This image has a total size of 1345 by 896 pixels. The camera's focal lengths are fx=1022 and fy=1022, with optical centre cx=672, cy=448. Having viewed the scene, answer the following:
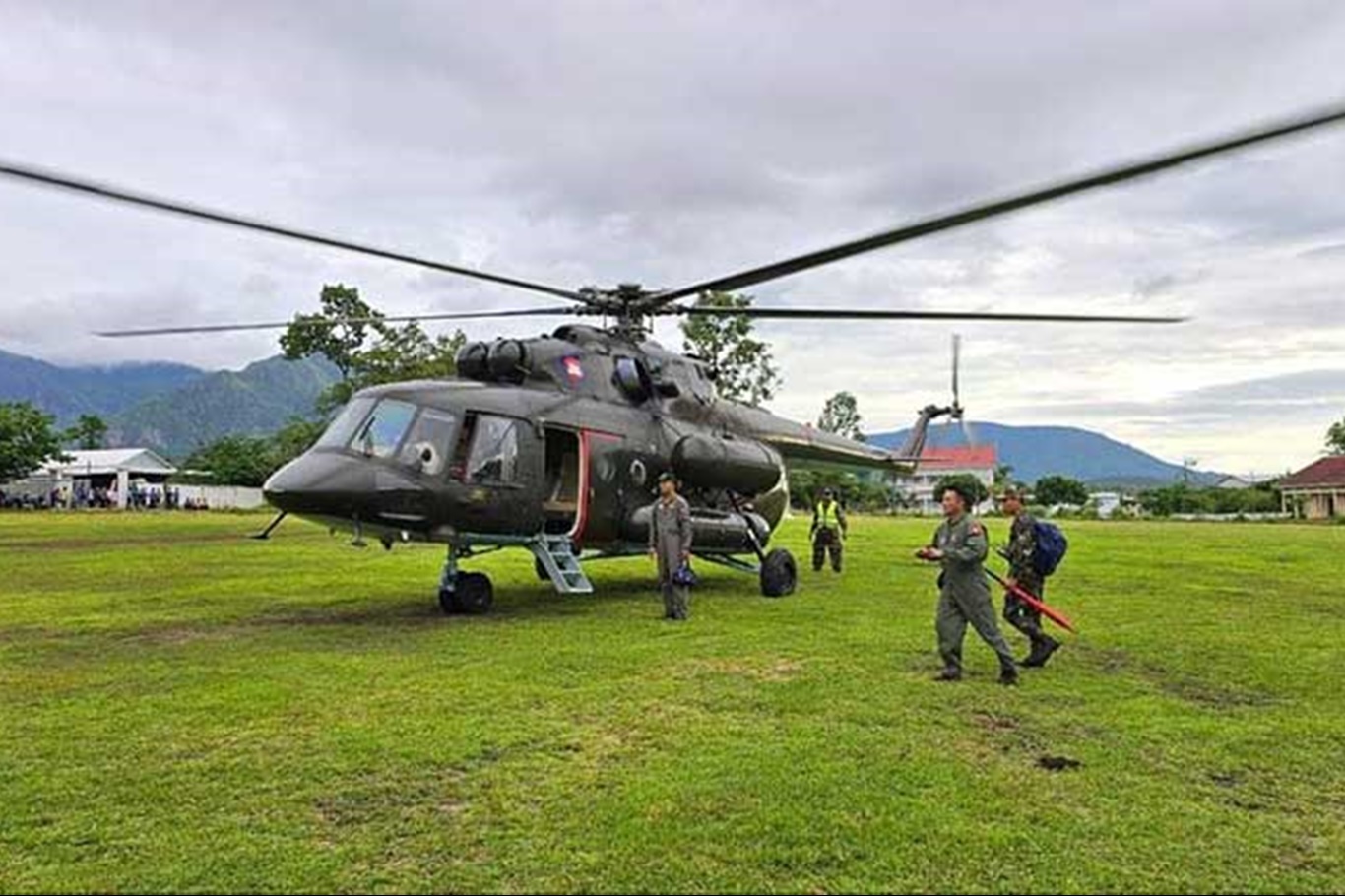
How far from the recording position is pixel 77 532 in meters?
31.8

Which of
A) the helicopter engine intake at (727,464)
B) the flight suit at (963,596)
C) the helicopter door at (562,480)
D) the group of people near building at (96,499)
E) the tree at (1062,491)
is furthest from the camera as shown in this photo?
the tree at (1062,491)

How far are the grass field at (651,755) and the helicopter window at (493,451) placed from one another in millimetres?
1631

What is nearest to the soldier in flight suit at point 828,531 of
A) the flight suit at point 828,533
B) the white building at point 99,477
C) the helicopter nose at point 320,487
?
the flight suit at point 828,533

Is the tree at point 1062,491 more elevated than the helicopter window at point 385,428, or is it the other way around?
the tree at point 1062,491

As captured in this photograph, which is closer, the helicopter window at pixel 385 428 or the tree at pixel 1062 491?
the helicopter window at pixel 385 428

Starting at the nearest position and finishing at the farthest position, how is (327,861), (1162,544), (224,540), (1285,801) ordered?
(327,861) → (1285,801) → (224,540) → (1162,544)

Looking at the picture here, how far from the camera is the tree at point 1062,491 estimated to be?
313 ft

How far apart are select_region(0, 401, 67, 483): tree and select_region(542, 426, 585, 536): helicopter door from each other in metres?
61.7

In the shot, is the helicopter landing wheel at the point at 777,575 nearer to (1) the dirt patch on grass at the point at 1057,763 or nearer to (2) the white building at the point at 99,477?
(1) the dirt patch on grass at the point at 1057,763

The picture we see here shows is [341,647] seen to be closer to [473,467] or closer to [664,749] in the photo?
[473,467]

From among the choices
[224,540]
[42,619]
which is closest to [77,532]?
[224,540]

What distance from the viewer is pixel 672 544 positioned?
11539mm

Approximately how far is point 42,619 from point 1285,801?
39.2ft

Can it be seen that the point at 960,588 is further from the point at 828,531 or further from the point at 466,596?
the point at 828,531
